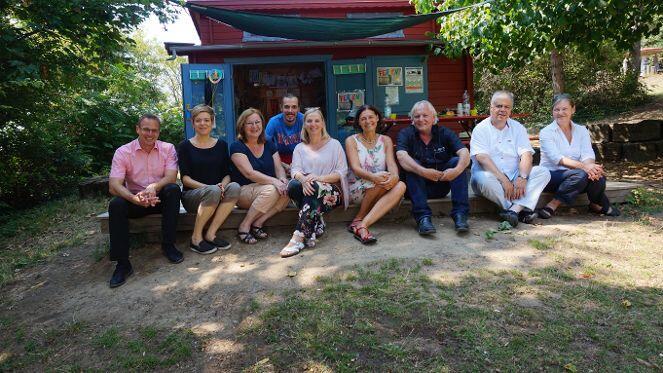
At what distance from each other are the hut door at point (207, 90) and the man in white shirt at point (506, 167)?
4103mm

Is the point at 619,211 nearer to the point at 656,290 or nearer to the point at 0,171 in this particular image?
the point at 656,290

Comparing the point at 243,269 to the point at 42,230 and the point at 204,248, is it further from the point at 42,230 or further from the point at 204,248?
the point at 42,230

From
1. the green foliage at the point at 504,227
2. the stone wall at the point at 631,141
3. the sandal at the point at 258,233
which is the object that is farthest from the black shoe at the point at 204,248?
the stone wall at the point at 631,141

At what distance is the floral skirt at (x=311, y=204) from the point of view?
3.38 meters

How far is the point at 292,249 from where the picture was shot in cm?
322

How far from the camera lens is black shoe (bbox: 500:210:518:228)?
3.59 m

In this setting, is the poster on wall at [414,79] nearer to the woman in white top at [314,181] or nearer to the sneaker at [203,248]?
the woman in white top at [314,181]

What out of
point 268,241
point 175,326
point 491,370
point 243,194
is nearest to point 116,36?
point 243,194

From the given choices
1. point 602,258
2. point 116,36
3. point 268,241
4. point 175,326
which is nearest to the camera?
point 175,326

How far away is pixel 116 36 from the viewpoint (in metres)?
4.89

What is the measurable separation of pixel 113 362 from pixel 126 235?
1.17 meters

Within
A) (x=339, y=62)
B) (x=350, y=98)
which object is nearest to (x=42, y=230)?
(x=350, y=98)

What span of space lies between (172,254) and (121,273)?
36 cm

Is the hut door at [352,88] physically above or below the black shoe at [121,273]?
above
